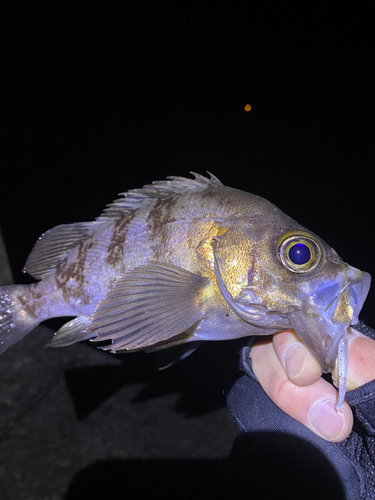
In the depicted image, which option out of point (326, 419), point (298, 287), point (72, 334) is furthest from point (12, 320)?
point (326, 419)

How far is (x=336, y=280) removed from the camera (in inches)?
23.7

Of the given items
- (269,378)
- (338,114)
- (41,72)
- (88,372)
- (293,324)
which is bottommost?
(88,372)

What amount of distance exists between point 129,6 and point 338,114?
5.98 ft

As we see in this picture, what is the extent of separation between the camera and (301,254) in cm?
61

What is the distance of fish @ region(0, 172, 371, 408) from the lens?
609 mm

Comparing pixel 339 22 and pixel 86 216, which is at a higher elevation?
pixel 339 22

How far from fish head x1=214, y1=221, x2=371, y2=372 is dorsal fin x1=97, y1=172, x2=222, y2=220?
0.25 meters

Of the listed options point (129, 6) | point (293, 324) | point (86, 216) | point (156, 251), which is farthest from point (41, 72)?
point (293, 324)

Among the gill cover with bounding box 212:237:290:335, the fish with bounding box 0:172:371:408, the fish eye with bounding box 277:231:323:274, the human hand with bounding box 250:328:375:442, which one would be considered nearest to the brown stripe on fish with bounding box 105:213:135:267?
the fish with bounding box 0:172:371:408

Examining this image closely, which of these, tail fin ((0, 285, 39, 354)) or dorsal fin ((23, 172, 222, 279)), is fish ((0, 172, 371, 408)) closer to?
dorsal fin ((23, 172, 222, 279))

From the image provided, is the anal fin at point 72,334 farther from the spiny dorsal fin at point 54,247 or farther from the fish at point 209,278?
the spiny dorsal fin at point 54,247

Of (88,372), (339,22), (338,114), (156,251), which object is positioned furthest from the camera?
(338,114)

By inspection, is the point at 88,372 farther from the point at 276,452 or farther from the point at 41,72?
the point at 41,72

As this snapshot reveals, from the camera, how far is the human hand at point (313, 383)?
0.79 m
